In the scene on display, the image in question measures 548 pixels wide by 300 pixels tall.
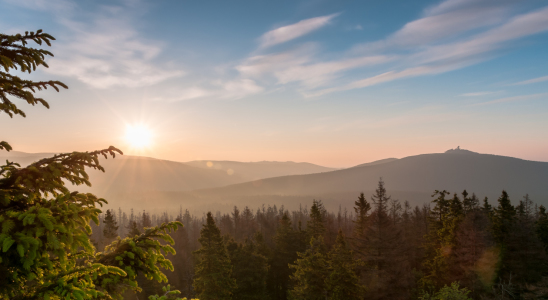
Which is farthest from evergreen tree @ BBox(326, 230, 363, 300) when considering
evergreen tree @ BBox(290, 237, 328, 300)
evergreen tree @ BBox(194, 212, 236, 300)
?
evergreen tree @ BBox(194, 212, 236, 300)

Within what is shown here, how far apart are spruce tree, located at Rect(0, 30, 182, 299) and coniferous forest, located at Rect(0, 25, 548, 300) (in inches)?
0.9

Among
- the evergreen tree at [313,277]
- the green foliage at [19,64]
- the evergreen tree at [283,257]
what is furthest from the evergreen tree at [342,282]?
the green foliage at [19,64]

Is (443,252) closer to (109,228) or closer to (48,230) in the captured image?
→ (48,230)

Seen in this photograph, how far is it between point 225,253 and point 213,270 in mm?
1941

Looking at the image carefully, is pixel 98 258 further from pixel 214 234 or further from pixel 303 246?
pixel 303 246

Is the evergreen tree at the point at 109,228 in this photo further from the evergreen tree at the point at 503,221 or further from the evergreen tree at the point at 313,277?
the evergreen tree at the point at 503,221

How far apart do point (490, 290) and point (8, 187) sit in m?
35.1

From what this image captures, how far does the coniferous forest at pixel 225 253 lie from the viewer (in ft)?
14.1

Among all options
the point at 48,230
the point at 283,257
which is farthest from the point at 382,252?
the point at 48,230

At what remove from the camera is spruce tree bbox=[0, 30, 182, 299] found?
399 centimetres

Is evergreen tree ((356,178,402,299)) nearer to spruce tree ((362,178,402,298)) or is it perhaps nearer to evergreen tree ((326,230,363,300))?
spruce tree ((362,178,402,298))

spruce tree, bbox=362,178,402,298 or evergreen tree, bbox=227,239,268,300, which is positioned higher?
spruce tree, bbox=362,178,402,298

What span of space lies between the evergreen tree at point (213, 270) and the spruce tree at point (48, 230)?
2279 cm

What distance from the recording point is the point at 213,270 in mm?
27344
